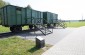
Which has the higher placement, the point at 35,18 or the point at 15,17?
the point at 15,17

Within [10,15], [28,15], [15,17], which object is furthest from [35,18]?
[10,15]

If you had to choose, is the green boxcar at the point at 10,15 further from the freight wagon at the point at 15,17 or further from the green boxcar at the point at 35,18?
the green boxcar at the point at 35,18

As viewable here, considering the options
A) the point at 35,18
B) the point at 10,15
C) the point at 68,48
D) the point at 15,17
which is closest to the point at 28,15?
the point at 35,18

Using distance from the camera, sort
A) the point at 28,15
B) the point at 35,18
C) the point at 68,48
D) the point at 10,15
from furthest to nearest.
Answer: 1. the point at 35,18
2. the point at 28,15
3. the point at 10,15
4. the point at 68,48

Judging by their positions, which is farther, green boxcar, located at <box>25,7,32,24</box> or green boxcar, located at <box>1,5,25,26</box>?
green boxcar, located at <box>25,7,32,24</box>

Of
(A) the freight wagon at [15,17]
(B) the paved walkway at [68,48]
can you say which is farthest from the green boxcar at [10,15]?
(B) the paved walkway at [68,48]

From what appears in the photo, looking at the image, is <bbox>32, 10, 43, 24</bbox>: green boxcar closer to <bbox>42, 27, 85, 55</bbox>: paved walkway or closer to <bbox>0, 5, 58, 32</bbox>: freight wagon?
<bbox>0, 5, 58, 32</bbox>: freight wagon

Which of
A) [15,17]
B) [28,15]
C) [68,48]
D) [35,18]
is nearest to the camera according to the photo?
[68,48]

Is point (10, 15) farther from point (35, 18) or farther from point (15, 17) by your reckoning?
point (35, 18)

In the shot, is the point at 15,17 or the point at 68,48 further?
the point at 15,17

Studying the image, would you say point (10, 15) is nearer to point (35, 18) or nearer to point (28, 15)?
point (28, 15)

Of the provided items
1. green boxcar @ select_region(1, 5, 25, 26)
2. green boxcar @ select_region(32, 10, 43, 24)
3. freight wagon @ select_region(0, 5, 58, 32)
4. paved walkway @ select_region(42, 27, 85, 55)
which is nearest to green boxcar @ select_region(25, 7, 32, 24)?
freight wagon @ select_region(0, 5, 58, 32)

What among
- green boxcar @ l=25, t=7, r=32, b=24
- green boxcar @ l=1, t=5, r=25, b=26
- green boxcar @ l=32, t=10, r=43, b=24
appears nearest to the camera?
green boxcar @ l=1, t=5, r=25, b=26

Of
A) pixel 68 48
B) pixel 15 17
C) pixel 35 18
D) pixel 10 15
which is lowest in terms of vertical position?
pixel 68 48
